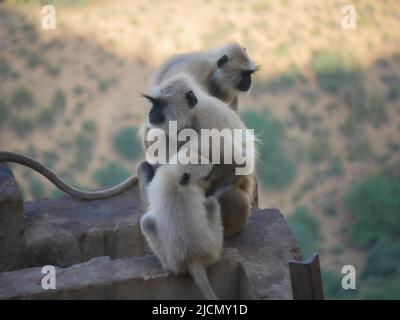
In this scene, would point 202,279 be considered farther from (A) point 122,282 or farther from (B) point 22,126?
(B) point 22,126

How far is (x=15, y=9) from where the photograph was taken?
3312 cm

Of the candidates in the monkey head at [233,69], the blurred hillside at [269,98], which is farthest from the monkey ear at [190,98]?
the blurred hillside at [269,98]

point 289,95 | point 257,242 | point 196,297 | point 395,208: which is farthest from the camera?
point 289,95

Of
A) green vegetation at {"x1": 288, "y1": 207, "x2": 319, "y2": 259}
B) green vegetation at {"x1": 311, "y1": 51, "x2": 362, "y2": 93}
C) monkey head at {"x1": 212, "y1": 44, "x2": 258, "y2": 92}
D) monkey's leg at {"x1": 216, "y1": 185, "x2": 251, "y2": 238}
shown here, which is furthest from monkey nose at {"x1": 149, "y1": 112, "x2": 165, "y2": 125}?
green vegetation at {"x1": 311, "y1": 51, "x2": 362, "y2": 93}

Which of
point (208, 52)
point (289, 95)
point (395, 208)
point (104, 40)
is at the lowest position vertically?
point (395, 208)

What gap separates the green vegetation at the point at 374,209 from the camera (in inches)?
945

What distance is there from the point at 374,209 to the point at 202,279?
850 inches

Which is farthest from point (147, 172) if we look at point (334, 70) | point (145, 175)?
point (334, 70)

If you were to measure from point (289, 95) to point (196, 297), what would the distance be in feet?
85.7

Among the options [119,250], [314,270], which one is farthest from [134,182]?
[314,270]

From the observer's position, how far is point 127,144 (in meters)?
27.7

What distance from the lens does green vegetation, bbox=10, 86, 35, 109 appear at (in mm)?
29891
